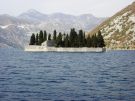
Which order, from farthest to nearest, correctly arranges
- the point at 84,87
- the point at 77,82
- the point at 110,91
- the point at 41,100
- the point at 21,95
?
the point at 77,82
the point at 84,87
the point at 110,91
the point at 21,95
the point at 41,100

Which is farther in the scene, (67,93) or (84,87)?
(84,87)

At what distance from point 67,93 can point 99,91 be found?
451cm

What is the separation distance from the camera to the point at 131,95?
45.3 meters

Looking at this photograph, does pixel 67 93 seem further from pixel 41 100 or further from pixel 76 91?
pixel 41 100

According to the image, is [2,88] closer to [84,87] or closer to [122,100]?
[84,87]

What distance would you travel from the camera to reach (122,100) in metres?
42.3

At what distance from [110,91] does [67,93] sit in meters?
5.77

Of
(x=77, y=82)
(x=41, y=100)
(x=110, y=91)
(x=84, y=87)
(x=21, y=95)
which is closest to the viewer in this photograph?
(x=41, y=100)

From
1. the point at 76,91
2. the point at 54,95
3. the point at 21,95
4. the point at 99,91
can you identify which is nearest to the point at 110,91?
the point at 99,91

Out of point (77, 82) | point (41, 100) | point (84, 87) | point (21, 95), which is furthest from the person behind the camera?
point (77, 82)

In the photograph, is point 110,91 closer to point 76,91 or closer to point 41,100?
point 76,91

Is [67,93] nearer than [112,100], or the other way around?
[112,100]

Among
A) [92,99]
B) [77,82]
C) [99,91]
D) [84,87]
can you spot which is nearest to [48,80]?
[77,82]

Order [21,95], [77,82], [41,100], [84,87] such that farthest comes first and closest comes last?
1. [77,82]
2. [84,87]
3. [21,95]
4. [41,100]
